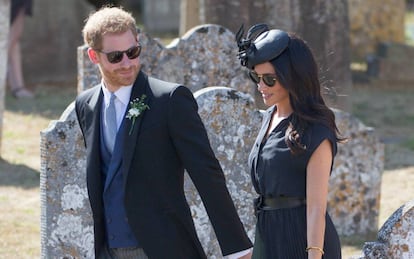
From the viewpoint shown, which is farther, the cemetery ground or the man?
the cemetery ground

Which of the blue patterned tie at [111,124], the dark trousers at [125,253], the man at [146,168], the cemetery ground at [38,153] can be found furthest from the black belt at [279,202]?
the cemetery ground at [38,153]

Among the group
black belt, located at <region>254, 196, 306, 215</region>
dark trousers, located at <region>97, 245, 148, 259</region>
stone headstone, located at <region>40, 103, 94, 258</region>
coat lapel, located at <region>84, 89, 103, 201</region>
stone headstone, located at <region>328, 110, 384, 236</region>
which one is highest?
coat lapel, located at <region>84, 89, 103, 201</region>

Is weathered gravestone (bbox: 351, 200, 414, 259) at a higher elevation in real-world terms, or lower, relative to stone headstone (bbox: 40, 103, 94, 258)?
higher

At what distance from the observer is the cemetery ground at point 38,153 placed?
7.61m

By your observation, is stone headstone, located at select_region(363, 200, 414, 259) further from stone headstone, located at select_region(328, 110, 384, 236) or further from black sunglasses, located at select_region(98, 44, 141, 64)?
stone headstone, located at select_region(328, 110, 384, 236)

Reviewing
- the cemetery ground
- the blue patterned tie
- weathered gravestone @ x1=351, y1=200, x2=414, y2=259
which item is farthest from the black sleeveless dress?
the cemetery ground

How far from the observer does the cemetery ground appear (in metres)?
7.61

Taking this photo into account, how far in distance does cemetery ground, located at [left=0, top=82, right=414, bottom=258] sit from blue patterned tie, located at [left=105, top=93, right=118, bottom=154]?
291 cm

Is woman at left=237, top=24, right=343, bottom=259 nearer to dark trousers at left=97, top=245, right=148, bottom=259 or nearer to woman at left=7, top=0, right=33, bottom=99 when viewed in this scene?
dark trousers at left=97, top=245, right=148, bottom=259

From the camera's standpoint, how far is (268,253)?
4.10 m

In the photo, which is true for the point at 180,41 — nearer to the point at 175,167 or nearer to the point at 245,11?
the point at 245,11

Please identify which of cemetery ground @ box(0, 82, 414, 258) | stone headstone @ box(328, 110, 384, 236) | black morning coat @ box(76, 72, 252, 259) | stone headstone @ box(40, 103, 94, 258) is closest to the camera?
black morning coat @ box(76, 72, 252, 259)

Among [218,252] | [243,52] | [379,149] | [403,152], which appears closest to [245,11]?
[403,152]

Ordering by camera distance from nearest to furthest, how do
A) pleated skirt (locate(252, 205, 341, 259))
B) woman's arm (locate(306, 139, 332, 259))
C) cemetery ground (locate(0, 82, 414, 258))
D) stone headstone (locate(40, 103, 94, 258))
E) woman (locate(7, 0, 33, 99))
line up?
woman's arm (locate(306, 139, 332, 259))
pleated skirt (locate(252, 205, 341, 259))
stone headstone (locate(40, 103, 94, 258))
cemetery ground (locate(0, 82, 414, 258))
woman (locate(7, 0, 33, 99))
